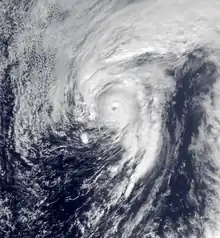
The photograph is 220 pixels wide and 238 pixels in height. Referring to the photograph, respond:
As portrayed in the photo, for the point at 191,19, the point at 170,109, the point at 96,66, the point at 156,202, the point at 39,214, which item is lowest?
the point at 39,214

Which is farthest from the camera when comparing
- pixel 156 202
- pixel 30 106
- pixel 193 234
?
pixel 30 106

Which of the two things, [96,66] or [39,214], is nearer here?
[39,214]

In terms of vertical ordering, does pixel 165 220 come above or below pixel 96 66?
below

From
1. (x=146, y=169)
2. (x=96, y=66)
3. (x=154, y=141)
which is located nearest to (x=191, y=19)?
(x=96, y=66)

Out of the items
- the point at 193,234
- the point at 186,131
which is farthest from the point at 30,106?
the point at 193,234

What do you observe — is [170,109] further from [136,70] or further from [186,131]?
[136,70]

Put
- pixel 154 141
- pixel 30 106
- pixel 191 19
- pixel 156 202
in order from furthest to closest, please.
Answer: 1. pixel 191 19
2. pixel 30 106
3. pixel 154 141
4. pixel 156 202
